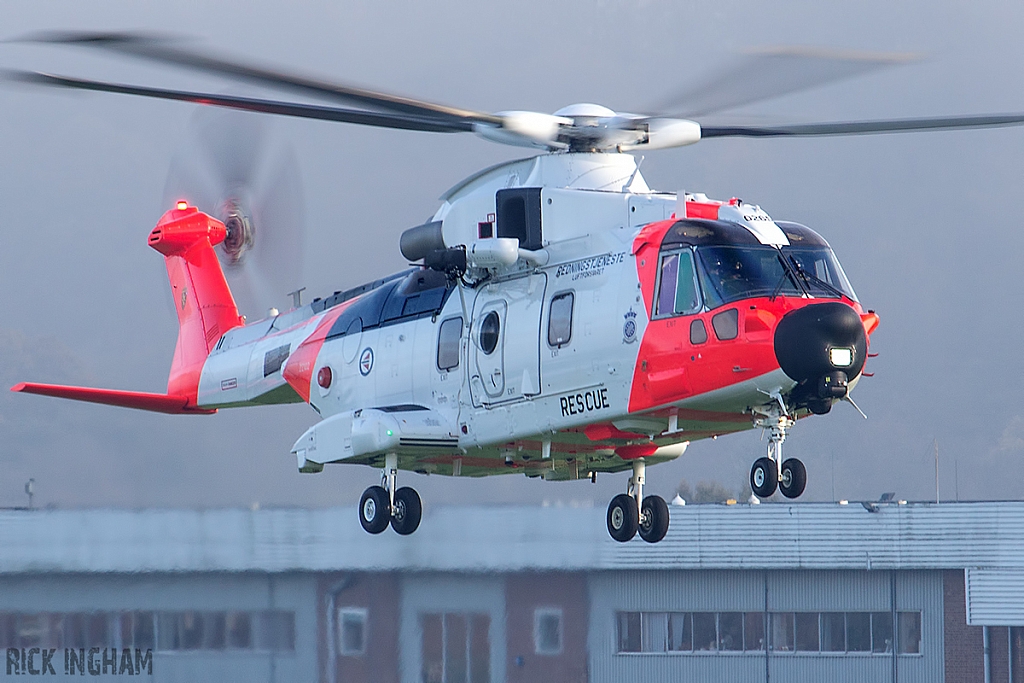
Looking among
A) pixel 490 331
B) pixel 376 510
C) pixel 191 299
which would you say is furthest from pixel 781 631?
pixel 490 331

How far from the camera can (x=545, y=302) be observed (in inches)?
689

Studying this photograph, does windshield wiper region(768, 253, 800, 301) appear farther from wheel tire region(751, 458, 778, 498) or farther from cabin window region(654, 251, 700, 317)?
wheel tire region(751, 458, 778, 498)

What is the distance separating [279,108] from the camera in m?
15.7

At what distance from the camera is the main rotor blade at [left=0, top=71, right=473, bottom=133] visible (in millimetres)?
14602

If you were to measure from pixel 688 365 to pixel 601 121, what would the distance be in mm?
3559

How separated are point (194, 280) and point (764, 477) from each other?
12579mm

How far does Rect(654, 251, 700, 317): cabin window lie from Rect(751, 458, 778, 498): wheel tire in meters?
1.90

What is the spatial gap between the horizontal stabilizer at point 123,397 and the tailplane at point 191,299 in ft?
0.05

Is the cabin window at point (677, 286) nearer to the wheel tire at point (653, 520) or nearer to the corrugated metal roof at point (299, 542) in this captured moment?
the wheel tire at point (653, 520)

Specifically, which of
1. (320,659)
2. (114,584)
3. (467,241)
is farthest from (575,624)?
(467,241)

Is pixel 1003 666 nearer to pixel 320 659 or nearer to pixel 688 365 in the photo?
pixel 320 659

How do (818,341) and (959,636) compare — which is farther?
(959,636)

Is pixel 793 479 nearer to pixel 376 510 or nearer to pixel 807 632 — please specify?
pixel 376 510

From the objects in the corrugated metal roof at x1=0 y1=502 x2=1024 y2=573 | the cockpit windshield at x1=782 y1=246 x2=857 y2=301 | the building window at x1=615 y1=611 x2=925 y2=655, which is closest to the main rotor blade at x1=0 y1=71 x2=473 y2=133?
the cockpit windshield at x1=782 y1=246 x2=857 y2=301
